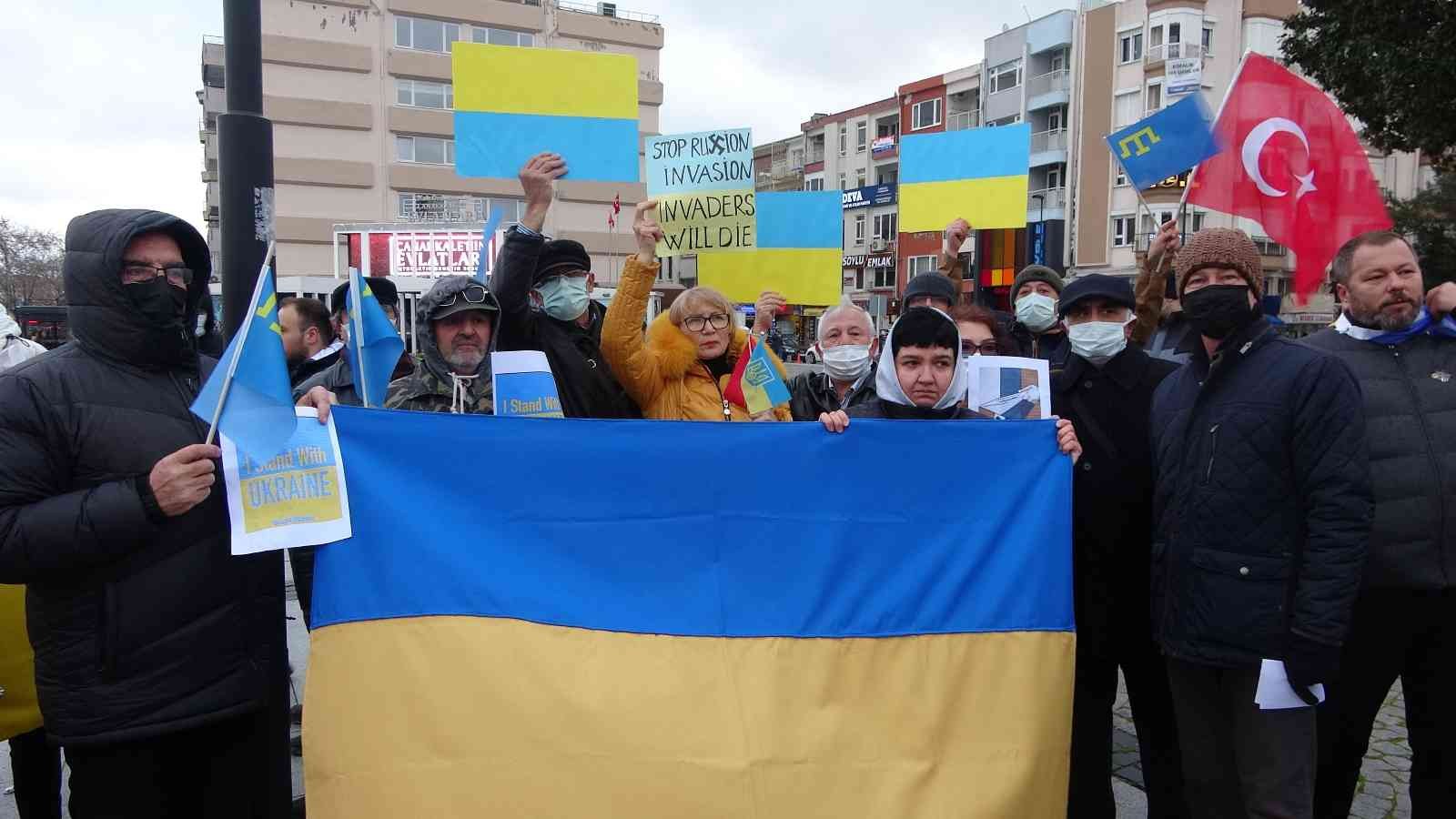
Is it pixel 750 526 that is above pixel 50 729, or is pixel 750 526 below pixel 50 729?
above

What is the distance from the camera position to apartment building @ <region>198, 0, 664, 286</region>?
46.8 m

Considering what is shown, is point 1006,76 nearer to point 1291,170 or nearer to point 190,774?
point 1291,170

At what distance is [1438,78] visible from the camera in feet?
43.3

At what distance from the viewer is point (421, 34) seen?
163 feet

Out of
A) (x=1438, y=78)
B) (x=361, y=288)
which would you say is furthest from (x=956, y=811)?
(x=1438, y=78)

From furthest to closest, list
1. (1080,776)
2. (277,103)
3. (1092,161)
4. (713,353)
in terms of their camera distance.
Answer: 1. (277,103)
2. (1092,161)
3. (713,353)
4. (1080,776)

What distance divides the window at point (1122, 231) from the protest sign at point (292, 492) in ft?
142

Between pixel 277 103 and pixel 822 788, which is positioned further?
pixel 277 103

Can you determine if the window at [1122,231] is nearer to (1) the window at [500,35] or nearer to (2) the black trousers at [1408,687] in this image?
(1) the window at [500,35]

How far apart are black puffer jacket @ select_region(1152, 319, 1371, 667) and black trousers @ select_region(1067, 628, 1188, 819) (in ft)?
1.56

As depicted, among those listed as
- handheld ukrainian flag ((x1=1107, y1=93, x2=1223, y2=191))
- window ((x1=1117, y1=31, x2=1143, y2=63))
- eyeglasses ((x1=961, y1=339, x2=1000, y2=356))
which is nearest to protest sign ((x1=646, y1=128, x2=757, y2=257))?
eyeglasses ((x1=961, y1=339, x2=1000, y2=356))

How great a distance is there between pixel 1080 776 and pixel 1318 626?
1172 mm

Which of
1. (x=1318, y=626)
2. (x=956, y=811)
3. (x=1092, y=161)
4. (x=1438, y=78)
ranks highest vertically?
(x=1092, y=161)

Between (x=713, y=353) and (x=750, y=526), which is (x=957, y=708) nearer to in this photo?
(x=750, y=526)
